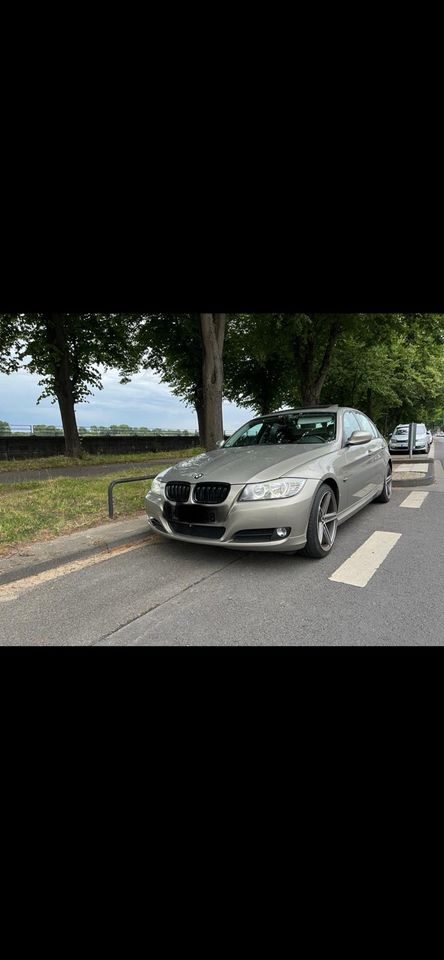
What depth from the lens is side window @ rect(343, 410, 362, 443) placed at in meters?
5.31

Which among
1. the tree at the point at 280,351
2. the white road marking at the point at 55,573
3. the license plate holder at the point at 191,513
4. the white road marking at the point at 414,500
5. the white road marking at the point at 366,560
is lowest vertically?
the white road marking at the point at 366,560

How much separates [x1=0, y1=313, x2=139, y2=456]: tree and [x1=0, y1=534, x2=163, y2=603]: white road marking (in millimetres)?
11630

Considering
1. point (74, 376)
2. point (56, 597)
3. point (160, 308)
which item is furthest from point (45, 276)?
point (74, 376)

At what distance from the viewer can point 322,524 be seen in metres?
4.21

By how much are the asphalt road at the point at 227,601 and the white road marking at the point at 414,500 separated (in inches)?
99.6

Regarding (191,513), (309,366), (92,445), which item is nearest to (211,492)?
(191,513)

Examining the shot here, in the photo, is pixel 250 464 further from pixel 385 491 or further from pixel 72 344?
pixel 72 344

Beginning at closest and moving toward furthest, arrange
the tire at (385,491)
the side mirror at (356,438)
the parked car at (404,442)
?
1. the side mirror at (356,438)
2. the tire at (385,491)
3. the parked car at (404,442)

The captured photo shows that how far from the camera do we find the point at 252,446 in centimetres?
523

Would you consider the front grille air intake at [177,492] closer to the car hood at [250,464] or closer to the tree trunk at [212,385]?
the car hood at [250,464]

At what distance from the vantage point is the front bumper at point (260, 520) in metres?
3.71

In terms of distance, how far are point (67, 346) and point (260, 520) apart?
14.1 metres

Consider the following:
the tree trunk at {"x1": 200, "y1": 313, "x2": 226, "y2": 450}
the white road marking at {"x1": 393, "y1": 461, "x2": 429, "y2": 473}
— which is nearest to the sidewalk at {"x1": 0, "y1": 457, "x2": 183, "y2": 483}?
the tree trunk at {"x1": 200, "y1": 313, "x2": 226, "y2": 450}

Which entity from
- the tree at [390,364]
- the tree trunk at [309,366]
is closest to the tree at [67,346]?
the tree trunk at [309,366]
